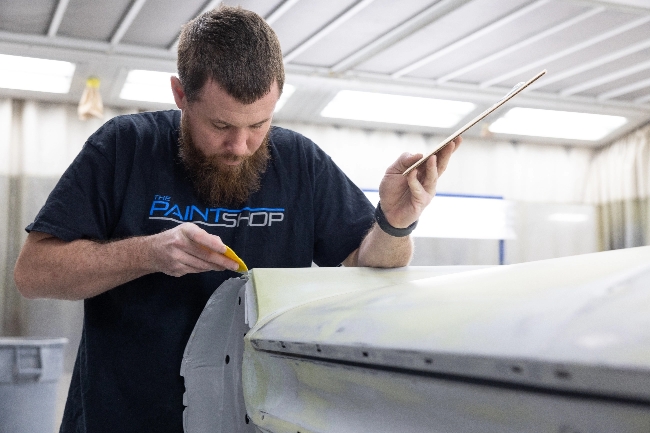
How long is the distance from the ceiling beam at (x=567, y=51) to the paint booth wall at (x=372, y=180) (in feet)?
3.23

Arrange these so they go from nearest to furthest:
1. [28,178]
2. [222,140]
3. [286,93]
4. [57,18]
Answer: [222,140] → [57,18] → [28,178] → [286,93]

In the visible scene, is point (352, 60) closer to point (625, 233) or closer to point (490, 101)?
point (490, 101)

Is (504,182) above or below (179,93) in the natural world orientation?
above

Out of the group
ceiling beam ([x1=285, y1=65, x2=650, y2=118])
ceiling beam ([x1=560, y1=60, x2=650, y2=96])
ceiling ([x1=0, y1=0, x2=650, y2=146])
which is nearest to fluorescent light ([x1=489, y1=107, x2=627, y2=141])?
ceiling beam ([x1=285, y1=65, x2=650, y2=118])

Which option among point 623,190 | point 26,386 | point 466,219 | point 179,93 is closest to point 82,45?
point 26,386

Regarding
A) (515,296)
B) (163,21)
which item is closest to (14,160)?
(163,21)

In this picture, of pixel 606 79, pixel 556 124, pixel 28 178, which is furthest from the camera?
pixel 556 124

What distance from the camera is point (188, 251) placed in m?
1.16

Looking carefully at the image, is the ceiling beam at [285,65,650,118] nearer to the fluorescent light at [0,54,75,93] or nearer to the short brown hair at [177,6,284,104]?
the fluorescent light at [0,54,75,93]

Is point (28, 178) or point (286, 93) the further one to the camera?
point (286, 93)

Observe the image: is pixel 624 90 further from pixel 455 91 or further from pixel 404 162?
pixel 404 162

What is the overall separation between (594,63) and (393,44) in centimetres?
158

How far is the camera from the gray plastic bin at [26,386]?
147 inches

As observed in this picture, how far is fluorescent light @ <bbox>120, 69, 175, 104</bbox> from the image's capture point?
473 centimetres
